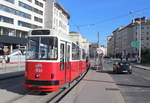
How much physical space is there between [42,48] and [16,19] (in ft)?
185

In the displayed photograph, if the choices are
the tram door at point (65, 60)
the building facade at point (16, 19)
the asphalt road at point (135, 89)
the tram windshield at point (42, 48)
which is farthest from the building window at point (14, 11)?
the tram windshield at point (42, 48)

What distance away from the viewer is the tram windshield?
37.1 ft

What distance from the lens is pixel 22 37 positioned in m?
69.1

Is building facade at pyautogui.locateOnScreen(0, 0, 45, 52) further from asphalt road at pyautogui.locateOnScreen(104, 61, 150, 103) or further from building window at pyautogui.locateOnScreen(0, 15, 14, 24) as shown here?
asphalt road at pyautogui.locateOnScreen(104, 61, 150, 103)

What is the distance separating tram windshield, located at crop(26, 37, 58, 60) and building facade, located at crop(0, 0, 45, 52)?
4990cm

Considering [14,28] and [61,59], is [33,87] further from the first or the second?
[14,28]

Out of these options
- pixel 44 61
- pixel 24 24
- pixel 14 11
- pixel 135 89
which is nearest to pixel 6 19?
pixel 14 11

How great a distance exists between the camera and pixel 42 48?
11.3 m

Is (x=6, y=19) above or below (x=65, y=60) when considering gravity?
above

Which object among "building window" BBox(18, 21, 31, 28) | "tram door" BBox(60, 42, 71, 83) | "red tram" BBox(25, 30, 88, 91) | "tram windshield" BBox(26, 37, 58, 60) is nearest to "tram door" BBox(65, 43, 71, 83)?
"tram door" BBox(60, 42, 71, 83)

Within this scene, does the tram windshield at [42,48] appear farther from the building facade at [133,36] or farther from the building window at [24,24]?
the building facade at [133,36]

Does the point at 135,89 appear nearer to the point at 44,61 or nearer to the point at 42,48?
the point at 44,61

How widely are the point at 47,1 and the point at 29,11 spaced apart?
13048mm

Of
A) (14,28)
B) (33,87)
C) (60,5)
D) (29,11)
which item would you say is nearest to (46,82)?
(33,87)
